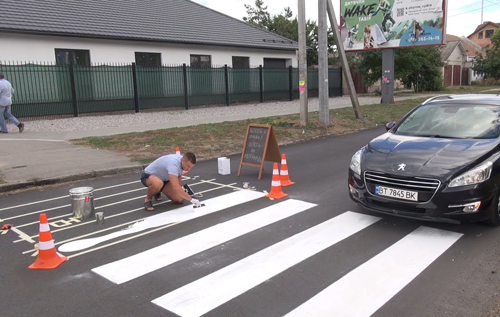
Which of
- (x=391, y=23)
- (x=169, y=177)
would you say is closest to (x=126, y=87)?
(x=391, y=23)

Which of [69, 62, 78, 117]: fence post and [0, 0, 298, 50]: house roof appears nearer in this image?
[69, 62, 78, 117]: fence post

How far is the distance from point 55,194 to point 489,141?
6.97 meters

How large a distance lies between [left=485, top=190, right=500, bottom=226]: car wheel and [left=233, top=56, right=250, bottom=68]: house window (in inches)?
954

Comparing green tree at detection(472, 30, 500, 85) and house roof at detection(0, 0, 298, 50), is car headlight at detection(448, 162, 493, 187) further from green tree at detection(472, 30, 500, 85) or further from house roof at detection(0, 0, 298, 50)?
green tree at detection(472, 30, 500, 85)

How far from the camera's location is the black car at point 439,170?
16.3ft

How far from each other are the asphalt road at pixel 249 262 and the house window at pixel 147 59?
56.1 feet

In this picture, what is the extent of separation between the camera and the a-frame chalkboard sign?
8656 millimetres

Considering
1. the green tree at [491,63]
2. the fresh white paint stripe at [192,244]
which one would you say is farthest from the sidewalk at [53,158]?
the green tree at [491,63]

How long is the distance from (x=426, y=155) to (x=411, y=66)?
29.3 metres

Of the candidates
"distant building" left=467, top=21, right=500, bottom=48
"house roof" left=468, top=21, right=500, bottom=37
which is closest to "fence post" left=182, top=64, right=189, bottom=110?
"distant building" left=467, top=21, right=500, bottom=48

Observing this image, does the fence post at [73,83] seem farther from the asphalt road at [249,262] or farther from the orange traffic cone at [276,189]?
the orange traffic cone at [276,189]

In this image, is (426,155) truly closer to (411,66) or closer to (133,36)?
(133,36)

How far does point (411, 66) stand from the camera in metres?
32.1

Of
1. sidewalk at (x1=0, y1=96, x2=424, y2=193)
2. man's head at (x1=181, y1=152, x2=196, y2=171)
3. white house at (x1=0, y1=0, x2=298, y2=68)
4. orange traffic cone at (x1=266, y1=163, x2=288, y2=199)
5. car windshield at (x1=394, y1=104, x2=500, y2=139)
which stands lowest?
orange traffic cone at (x1=266, y1=163, x2=288, y2=199)
